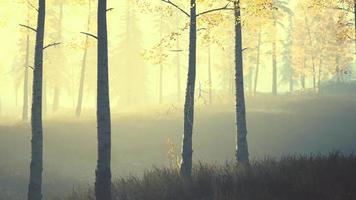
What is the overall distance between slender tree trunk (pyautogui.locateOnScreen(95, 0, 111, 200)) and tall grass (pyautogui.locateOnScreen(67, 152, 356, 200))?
1.90 feet

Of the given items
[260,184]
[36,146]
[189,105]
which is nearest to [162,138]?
[189,105]

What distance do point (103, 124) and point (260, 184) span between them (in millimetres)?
4331

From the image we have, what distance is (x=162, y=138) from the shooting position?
34406mm

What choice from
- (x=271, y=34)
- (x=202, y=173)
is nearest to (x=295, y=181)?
(x=202, y=173)

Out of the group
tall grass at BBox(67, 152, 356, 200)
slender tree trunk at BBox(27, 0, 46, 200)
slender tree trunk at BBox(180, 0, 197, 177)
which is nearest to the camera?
tall grass at BBox(67, 152, 356, 200)

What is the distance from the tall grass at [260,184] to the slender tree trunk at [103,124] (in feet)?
1.90

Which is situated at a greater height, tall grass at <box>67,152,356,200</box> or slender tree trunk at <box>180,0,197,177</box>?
slender tree trunk at <box>180,0,197,177</box>

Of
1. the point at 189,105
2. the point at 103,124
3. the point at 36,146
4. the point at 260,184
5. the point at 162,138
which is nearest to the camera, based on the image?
the point at 260,184

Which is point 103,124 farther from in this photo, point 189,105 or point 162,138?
point 162,138

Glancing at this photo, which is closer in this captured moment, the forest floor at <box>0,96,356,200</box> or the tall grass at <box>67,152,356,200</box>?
the tall grass at <box>67,152,356,200</box>

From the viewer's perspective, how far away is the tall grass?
1035 centimetres

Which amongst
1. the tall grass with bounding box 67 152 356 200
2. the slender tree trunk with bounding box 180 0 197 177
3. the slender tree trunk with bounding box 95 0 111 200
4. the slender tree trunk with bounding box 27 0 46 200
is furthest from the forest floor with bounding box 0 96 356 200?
the tall grass with bounding box 67 152 356 200

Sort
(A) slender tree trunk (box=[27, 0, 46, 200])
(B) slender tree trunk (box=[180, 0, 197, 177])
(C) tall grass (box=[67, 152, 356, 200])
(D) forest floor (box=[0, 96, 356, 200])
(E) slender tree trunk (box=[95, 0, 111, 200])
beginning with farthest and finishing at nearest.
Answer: (D) forest floor (box=[0, 96, 356, 200]) → (B) slender tree trunk (box=[180, 0, 197, 177]) → (A) slender tree trunk (box=[27, 0, 46, 200]) → (E) slender tree trunk (box=[95, 0, 111, 200]) → (C) tall grass (box=[67, 152, 356, 200])

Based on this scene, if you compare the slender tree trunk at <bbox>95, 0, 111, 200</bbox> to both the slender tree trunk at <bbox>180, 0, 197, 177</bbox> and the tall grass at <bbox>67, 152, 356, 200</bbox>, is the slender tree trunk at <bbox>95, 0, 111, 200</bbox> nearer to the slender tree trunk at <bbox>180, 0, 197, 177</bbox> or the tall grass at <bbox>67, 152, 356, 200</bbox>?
the tall grass at <bbox>67, 152, 356, 200</bbox>
